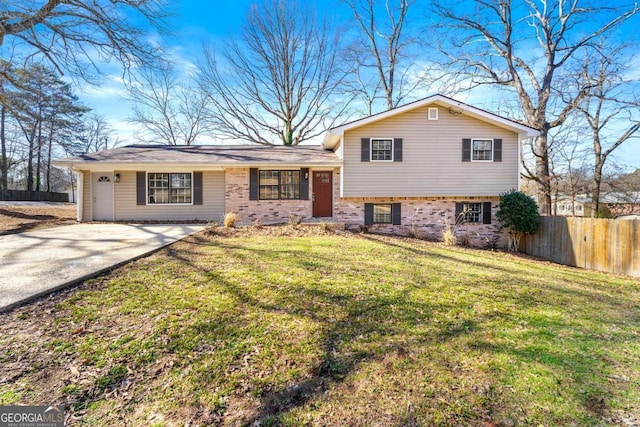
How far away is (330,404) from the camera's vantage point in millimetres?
2271

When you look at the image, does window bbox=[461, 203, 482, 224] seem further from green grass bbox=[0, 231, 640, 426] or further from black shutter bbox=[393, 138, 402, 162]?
green grass bbox=[0, 231, 640, 426]

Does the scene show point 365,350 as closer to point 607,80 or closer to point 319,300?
point 319,300

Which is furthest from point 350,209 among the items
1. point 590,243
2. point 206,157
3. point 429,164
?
point 590,243

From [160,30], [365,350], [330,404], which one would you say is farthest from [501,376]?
[160,30]

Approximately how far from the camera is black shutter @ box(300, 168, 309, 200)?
1209 centimetres

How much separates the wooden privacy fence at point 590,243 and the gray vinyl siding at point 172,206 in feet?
41.8

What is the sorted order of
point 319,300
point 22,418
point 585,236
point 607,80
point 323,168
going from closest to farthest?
1. point 22,418
2. point 319,300
3. point 585,236
4. point 323,168
5. point 607,80

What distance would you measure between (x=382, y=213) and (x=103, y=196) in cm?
1167

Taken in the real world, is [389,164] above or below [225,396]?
above

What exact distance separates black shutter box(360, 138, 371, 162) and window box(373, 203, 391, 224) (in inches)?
80.3

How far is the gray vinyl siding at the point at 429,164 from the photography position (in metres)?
11.6

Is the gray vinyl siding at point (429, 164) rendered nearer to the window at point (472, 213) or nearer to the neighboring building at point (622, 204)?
the window at point (472, 213)

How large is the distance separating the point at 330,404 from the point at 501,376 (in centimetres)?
152

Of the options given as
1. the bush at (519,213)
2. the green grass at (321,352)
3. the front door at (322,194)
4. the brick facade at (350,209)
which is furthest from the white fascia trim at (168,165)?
the green grass at (321,352)
